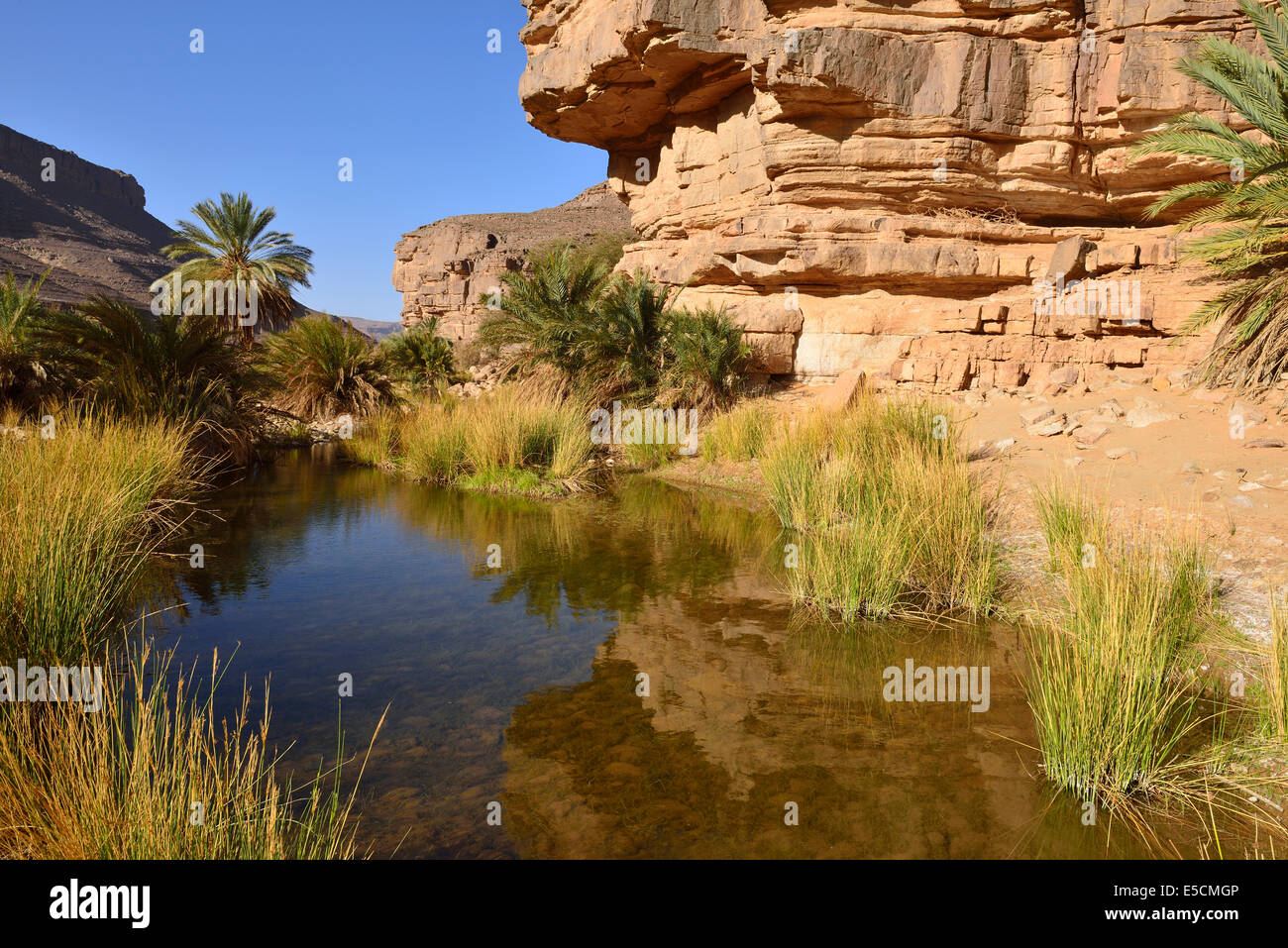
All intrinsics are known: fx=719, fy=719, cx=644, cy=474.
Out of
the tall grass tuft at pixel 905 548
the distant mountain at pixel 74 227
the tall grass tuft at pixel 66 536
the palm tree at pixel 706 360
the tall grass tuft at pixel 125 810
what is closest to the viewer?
the tall grass tuft at pixel 125 810

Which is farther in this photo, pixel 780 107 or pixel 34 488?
pixel 780 107

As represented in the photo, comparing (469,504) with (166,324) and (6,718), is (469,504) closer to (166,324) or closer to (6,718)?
(166,324)

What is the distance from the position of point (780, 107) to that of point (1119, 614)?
38.3 ft

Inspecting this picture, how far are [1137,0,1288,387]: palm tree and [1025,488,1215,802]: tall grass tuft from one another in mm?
5734

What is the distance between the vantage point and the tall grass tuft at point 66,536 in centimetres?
316

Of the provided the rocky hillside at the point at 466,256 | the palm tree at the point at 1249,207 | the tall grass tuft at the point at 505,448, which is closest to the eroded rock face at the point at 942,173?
the palm tree at the point at 1249,207

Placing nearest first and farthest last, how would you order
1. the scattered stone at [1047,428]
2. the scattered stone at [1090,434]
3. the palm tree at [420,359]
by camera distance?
the scattered stone at [1090,434], the scattered stone at [1047,428], the palm tree at [420,359]

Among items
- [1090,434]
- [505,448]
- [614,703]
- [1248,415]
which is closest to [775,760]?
[614,703]

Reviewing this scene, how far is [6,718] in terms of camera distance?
8.52ft

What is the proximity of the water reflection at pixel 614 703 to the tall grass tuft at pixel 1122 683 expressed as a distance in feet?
0.76

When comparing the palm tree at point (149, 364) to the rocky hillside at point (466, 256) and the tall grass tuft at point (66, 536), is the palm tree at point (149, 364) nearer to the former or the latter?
the tall grass tuft at point (66, 536)

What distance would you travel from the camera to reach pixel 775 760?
3178 mm
